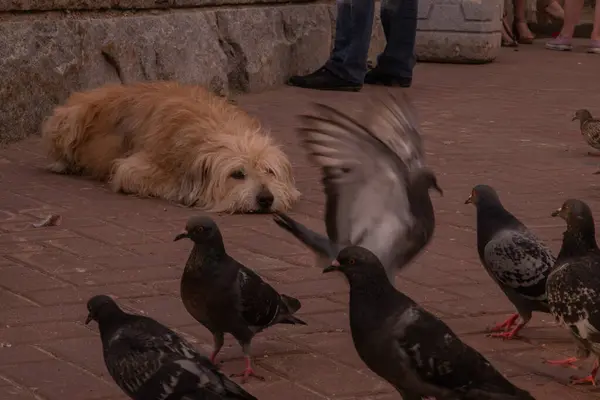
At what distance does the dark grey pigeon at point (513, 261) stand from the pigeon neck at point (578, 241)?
0.21 m

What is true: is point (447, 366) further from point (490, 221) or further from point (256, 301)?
point (490, 221)

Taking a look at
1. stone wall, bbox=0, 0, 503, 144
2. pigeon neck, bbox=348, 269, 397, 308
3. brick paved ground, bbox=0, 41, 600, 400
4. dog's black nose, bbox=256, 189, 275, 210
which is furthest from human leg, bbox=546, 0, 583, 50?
pigeon neck, bbox=348, 269, 397, 308

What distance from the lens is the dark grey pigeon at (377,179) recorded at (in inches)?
152

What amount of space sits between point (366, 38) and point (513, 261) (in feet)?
20.0

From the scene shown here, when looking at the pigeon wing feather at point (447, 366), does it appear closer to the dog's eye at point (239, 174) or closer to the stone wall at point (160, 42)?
the dog's eye at point (239, 174)

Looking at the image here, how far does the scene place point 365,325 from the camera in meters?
3.33

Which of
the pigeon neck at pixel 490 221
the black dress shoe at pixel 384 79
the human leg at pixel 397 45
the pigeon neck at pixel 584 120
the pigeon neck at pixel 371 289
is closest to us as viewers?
the pigeon neck at pixel 371 289

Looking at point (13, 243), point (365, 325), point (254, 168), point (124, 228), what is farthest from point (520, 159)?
point (365, 325)

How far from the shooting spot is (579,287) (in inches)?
148

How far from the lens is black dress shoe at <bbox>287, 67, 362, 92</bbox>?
33.7ft

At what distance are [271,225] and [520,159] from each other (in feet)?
7.76

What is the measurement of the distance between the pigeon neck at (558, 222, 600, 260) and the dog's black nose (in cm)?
247

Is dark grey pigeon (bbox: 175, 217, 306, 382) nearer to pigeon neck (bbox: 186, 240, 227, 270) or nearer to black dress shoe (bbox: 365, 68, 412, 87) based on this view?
pigeon neck (bbox: 186, 240, 227, 270)

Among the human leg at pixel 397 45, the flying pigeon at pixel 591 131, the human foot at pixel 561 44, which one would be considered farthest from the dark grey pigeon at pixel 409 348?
the human foot at pixel 561 44
